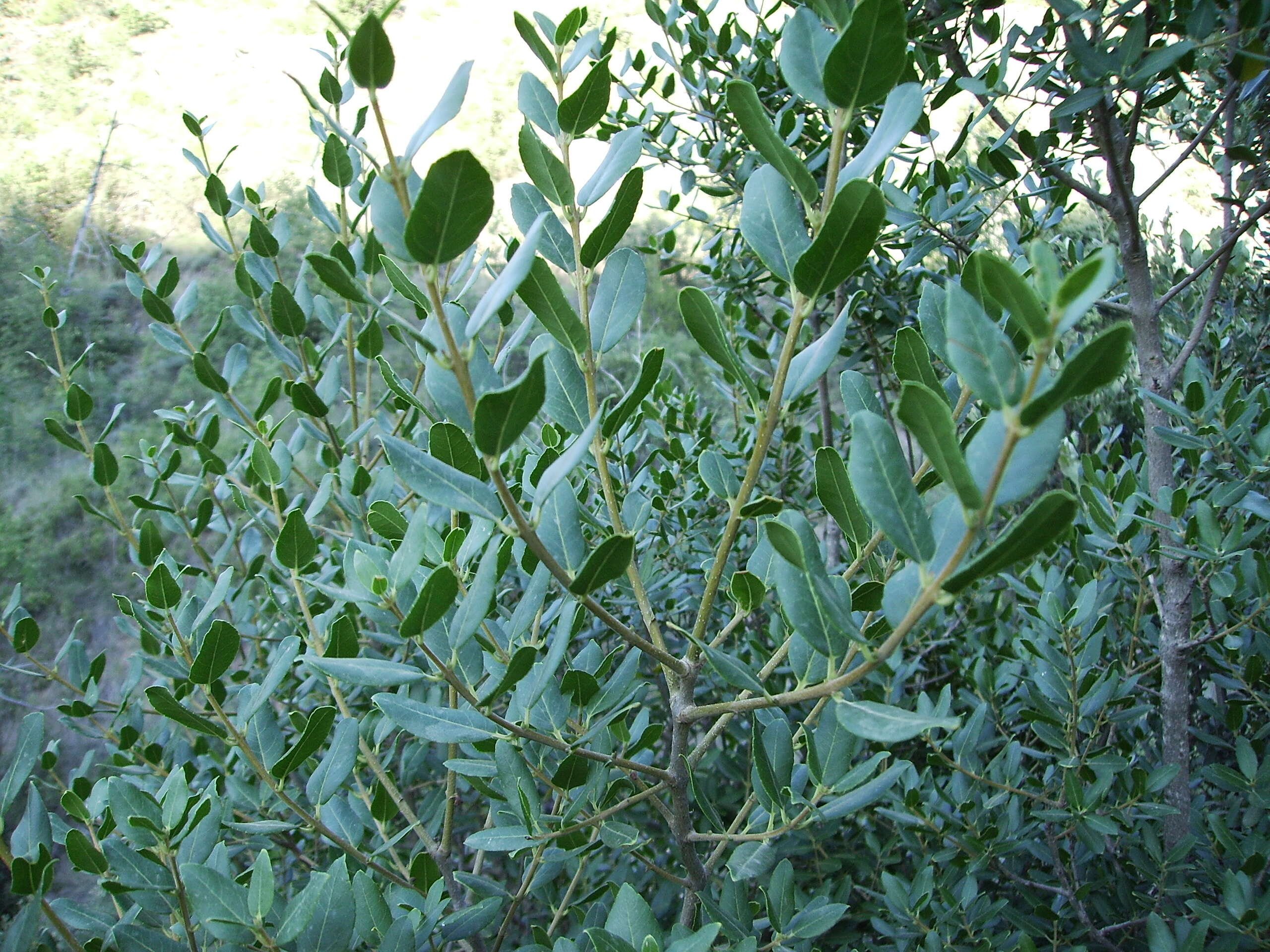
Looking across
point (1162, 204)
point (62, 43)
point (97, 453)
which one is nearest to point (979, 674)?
point (97, 453)

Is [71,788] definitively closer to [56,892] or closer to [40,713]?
[40,713]

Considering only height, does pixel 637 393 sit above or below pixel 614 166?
below

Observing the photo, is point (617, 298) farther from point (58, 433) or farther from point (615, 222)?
point (58, 433)

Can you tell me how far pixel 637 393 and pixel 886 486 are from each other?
0.50ft

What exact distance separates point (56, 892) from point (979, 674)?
3.49 meters

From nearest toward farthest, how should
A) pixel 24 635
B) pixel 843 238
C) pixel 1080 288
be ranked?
pixel 1080 288 < pixel 843 238 < pixel 24 635

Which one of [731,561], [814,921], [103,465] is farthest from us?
[731,561]

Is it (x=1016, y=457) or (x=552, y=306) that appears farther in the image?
(x=552, y=306)

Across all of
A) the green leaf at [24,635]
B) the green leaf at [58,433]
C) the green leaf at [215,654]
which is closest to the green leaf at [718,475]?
the green leaf at [215,654]

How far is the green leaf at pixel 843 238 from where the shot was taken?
12.8 inches

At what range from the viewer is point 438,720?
45 cm

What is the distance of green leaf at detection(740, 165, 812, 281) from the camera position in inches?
15.5

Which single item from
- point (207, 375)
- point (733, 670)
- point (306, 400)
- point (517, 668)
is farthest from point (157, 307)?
point (733, 670)

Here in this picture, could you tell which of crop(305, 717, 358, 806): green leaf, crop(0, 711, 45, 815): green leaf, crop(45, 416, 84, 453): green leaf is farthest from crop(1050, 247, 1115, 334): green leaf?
crop(45, 416, 84, 453): green leaf
